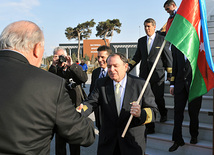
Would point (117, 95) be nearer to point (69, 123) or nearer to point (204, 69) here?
point (204, 69)

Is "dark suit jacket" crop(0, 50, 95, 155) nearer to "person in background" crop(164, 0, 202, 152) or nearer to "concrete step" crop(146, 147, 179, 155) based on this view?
"person in background" crop(164, 0, 202, 152)

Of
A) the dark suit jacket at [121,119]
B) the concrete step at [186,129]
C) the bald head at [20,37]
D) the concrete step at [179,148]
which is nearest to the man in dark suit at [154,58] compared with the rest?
the concrete step at [186,129]

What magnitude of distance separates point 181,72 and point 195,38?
113 centimetres

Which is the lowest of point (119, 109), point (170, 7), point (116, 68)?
point (119, 109)

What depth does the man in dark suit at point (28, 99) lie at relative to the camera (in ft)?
4.40

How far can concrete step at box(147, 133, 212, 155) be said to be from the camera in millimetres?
3900

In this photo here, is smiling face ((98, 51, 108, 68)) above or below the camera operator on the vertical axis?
above

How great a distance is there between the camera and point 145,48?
4.67 meters

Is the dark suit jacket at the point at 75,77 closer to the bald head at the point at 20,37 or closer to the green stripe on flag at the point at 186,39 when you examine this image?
the green stripe on flag at the point at 186,39

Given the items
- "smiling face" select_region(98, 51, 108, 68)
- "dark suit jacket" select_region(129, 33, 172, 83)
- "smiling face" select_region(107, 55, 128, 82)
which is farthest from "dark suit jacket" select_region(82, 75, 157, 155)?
"dark suit jacket" select_region(129, 33, 172, 83)

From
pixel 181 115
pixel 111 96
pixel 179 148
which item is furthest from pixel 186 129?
pixel 111 96

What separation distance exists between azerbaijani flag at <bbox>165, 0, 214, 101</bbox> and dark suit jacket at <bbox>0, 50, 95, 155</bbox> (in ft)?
6.16

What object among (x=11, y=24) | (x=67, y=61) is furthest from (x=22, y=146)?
(x=67, y=61)

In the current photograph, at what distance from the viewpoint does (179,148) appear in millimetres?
4121
